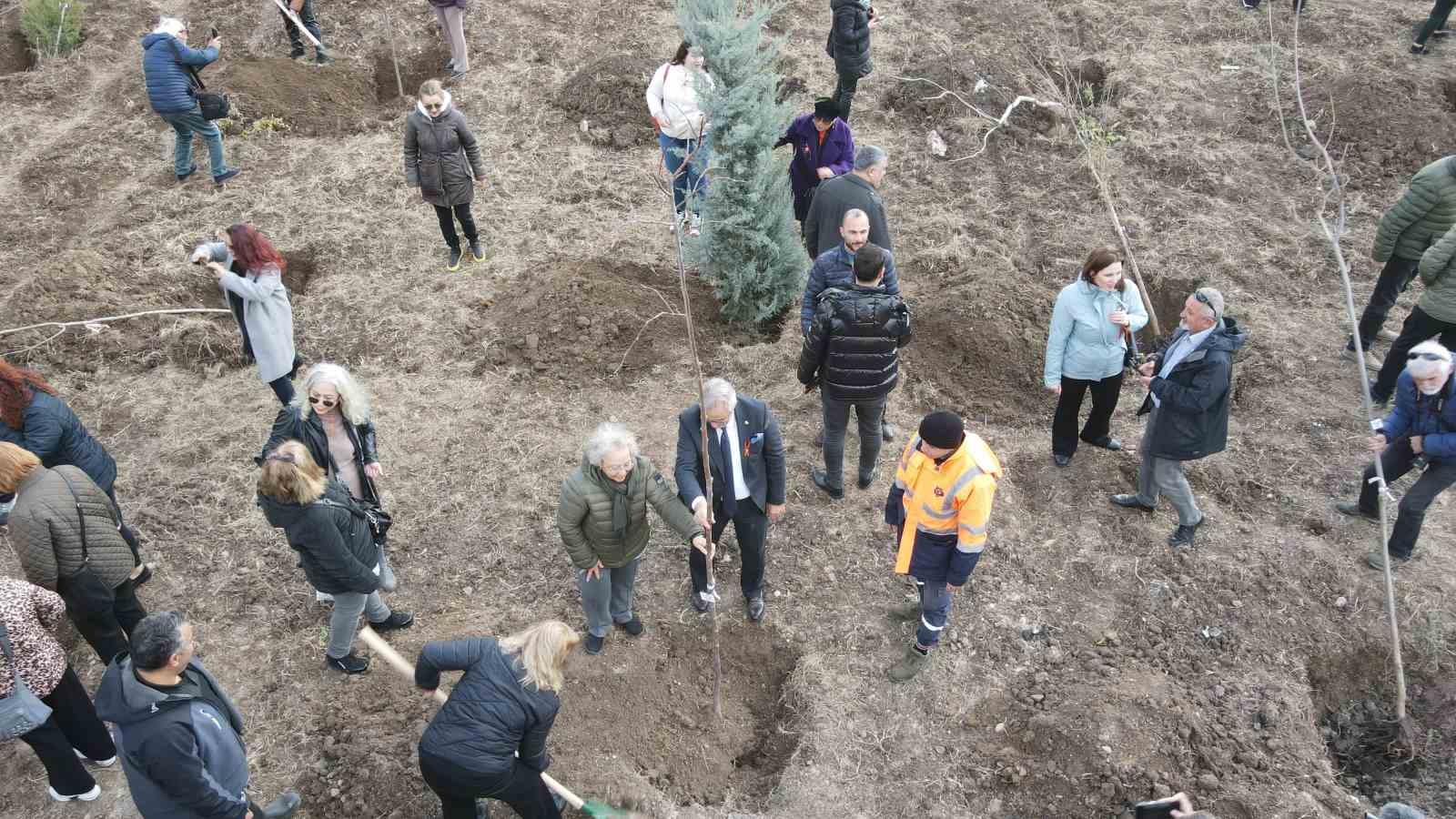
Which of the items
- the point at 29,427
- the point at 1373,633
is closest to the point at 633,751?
the point at 29,427

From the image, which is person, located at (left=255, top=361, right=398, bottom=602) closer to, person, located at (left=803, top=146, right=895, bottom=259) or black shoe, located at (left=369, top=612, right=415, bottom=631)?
black shoe, located at (left=369, top=612, right=415, bottom=631)

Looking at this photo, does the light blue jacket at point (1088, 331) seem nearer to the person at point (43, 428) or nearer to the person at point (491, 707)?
the person at point (491, 707)

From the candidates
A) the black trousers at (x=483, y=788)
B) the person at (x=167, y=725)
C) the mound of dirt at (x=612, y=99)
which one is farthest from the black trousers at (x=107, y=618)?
the mound of dirt at (x=612, y=99)

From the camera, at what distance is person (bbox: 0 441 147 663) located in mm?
4195

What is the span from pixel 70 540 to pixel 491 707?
2422 mm

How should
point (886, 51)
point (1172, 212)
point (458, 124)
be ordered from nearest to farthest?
point (458, 124)
point (1172, 212)
point (886, 51)

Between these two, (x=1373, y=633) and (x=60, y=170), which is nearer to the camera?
(x=1373, y=633)

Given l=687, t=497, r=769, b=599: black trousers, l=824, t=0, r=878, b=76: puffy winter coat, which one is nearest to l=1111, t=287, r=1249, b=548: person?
l=687, t=497, r=769, b=599: black trousers

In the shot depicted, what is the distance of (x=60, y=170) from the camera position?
9500 millimetres

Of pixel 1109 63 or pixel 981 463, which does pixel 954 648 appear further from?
A: pixel 1109 63

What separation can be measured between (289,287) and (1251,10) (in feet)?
38.0

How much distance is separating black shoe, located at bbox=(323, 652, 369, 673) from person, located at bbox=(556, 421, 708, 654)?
134cm

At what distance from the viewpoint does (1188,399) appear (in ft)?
16.5

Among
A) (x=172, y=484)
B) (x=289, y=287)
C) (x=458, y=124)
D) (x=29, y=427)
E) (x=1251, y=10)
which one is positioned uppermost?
(x=1251, y=10)
